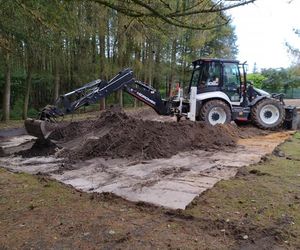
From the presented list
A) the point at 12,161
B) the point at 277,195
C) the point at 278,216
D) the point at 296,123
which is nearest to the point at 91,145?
the point at 12,161

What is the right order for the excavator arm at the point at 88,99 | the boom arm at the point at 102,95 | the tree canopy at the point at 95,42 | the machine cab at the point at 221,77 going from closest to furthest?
the tree canopy at the point at 95,42 < the excavator arm at the point at 88,99 < the boom arm at the point at 102,95 < the machine cab at the point at 221,77

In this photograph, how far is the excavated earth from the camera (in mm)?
9656

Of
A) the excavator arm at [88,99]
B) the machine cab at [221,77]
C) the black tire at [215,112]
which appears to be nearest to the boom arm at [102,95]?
the excavator arm at [88,99]

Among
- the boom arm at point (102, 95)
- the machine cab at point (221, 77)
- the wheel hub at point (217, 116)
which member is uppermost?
the machine cab at point (221, 77)

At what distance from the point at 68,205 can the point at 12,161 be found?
4118 mm

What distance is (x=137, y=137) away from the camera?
10.1 meters

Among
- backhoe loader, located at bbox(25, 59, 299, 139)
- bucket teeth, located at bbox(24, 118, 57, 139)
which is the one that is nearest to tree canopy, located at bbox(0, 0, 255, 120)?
backhoe loader, located at bbox(25, 59, 299, 139)

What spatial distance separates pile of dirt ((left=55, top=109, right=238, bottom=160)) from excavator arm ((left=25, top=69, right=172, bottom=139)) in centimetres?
56

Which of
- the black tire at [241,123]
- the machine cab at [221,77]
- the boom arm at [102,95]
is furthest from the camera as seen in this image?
the black tire at [241,123]

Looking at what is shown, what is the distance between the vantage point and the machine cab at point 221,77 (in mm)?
13953

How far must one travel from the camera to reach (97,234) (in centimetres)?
455

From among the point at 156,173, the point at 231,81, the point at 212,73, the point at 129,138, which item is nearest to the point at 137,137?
the point at 129,138

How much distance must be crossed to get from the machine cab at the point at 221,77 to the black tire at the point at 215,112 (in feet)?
1.56

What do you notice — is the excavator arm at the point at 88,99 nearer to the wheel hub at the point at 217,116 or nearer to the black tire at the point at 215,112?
the black tire at the point at 215,112
